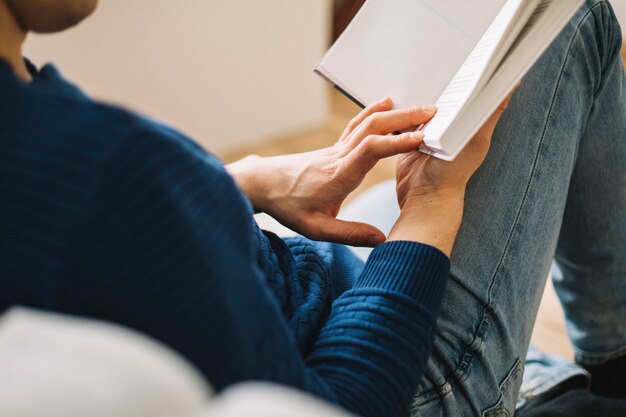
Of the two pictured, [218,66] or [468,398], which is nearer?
[468,398]

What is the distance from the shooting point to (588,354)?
87 centimetres

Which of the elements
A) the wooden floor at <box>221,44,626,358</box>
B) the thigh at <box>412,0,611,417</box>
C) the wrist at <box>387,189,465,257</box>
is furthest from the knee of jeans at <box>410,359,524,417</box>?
the wooden floor at <box>221,44,626,358</box>

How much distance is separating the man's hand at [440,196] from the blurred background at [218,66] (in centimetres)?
100

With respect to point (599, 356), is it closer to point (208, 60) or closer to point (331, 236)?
point (331, 236)

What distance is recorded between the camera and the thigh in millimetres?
585

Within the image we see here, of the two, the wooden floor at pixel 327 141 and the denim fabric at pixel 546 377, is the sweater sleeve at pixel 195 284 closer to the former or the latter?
the denim fabric at pixel 546 377

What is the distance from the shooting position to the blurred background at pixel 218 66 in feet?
5.27

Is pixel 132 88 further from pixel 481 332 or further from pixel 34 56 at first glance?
pixel 481 332

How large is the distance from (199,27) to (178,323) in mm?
1490

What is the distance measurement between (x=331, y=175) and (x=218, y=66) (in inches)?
48.8

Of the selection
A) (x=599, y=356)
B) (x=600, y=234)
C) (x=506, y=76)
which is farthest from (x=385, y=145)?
(x=599, y=356)

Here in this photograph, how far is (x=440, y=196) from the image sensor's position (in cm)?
61

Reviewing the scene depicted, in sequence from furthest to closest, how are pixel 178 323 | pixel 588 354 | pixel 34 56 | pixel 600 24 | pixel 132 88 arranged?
pixel 132 88 < pixel 34 56 < pixel 588 354 < pixel 600 24 < pixel 178 323

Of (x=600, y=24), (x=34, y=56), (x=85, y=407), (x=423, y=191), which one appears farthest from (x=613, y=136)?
(x=34, y=56)
